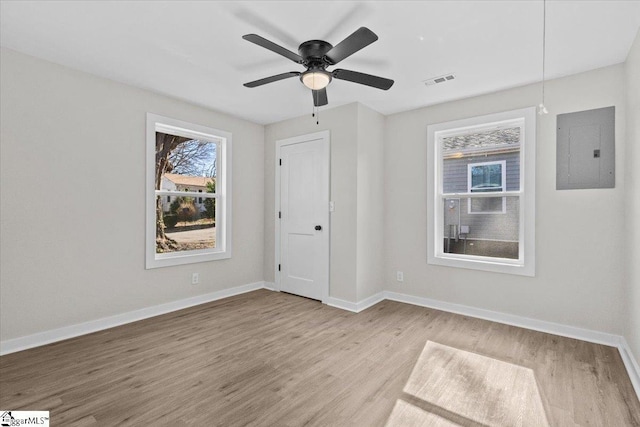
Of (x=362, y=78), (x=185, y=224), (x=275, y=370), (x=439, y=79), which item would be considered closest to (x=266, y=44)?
(x=362, y=78)

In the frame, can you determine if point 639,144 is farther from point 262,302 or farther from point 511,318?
point 262,302

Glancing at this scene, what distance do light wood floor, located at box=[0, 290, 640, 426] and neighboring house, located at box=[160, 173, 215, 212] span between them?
1452mm

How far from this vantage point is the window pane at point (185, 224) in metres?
3.92

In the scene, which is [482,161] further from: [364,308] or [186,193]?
[186,193]

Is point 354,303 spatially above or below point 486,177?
below

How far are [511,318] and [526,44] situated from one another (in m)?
2.75

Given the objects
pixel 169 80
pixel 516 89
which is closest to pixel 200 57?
pixel 169 80

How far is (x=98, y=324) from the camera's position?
3.21 m

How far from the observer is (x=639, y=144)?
2330mm

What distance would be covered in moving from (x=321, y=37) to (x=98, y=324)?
3528 millimetres

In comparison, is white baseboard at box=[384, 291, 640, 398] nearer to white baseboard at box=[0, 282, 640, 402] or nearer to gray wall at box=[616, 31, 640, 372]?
white baseboard at box=[0, 282, 640, 402]

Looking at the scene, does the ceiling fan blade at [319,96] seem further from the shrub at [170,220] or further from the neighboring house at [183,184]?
the shrub at [170,220]

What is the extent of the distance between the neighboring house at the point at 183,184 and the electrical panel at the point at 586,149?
166 inches

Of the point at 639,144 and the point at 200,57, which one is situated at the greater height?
the point at 200,57
